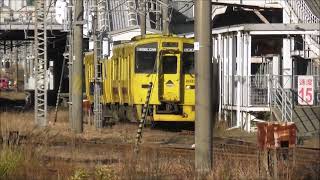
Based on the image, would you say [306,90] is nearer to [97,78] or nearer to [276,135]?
[97,78]

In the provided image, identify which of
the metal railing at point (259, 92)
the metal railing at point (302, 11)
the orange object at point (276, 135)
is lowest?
the orange object at point (276, 135)

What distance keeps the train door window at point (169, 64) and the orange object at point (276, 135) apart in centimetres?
1279

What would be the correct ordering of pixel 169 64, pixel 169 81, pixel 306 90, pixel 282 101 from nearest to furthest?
pixel 306 90
pixel 282 101
pixel 169 81
pixel 169 64

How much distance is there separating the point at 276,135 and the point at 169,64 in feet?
44.6

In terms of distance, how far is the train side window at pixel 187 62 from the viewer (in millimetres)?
27109

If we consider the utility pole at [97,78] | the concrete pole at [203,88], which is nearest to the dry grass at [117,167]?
the concrete pole at [203,88]

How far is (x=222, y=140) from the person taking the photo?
22.5m

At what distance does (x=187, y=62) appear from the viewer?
27.2m

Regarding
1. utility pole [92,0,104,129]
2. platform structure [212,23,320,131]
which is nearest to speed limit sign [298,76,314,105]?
platform structure [212,23,320,131]

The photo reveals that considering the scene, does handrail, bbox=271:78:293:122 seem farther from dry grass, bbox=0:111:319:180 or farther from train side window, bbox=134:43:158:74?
dry grass, bbox=0:111:319:180

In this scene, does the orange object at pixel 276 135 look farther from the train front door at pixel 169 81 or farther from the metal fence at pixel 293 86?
the train front door at pixel 169 81

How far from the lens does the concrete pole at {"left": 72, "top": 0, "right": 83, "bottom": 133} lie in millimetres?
25688

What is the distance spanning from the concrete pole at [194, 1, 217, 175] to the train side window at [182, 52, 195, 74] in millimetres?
15321

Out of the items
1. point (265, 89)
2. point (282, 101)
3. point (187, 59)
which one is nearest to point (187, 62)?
point (187, 59)
